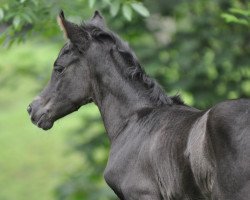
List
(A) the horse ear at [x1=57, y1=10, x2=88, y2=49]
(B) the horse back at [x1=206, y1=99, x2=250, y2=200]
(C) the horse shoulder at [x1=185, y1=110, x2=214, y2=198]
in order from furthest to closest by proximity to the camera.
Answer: (A) the horse ear at [x1=57, y1=10, x2=88, y2=49] → (C) the horse shoulder at [x1=185, y1=110, x2=214, y2=198] → (B) the horse back at [x1=206, y1=99, x2=250, y2=200]

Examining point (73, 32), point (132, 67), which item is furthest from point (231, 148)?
point (73, 32)

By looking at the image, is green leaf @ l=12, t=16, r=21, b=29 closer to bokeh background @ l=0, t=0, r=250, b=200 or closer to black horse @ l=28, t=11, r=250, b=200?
black horse @ l=28, t=11, r=250, b=200

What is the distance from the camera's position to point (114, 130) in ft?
21.9

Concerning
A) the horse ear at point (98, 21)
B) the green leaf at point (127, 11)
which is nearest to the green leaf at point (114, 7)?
the green leaf at point (127, 11)

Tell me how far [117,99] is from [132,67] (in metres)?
Result: 0.33

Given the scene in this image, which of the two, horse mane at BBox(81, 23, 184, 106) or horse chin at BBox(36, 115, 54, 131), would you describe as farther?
horse chin at BBox(36, 115, 54, 131)

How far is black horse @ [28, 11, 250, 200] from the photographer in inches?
204

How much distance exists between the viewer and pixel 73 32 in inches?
251

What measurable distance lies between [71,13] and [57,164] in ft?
40.6

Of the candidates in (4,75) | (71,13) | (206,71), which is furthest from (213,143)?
(4,75)

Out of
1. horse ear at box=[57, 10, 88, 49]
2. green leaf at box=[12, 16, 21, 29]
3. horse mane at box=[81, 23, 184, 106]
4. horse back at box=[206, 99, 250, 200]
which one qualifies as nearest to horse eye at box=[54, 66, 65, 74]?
horse ear at box=[57, 10, 88, 49]

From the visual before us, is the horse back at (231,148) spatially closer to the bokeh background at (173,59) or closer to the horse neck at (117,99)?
the horse neck at (117,99)

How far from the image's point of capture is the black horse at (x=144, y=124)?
518 centimetres

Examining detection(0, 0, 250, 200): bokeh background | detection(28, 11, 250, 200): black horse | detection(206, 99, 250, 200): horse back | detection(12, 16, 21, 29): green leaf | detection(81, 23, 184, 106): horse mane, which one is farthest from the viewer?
detection(0, 0, 250, 200): bokeh background
